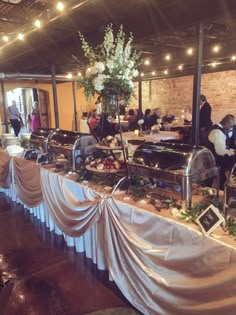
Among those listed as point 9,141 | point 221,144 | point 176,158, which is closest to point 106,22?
point 176,158

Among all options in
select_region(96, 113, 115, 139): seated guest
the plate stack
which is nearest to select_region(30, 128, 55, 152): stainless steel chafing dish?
select_region(96, 113, 115, 139): seated guest

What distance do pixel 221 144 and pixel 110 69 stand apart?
1594mm

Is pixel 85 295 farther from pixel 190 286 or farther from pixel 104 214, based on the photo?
pixel 190 286

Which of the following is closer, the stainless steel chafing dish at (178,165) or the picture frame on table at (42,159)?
the stainless steel chafing dish at (178,165)

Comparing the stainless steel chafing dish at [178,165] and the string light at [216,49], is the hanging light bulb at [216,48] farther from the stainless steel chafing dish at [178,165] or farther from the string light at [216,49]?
the stainless steel chafing dish at [178,165]

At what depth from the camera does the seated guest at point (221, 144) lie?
9.56 feet

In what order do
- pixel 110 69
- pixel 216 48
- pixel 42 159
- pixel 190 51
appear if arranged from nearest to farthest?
1. pixel 110 69
2. pixel 42 159
3. pixel 216 48
4. pixel 190 51

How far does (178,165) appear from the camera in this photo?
1639 millimetres

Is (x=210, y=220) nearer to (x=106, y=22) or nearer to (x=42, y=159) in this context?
(x=106, y=22)

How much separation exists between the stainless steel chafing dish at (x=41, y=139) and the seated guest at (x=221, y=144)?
1806mm

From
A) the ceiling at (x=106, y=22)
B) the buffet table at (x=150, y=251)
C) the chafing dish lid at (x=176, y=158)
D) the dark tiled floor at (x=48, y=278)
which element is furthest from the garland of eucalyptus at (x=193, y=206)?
the ceiling at (x=106, y=22)

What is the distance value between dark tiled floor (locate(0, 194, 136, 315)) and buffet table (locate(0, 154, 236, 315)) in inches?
4.9

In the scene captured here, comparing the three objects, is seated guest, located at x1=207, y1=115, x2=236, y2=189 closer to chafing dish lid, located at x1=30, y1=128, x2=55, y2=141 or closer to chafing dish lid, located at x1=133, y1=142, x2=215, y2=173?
chafing dish lid, located at x1=133, y1=142, x2=215, y2=173

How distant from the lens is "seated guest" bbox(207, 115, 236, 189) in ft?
9.56
